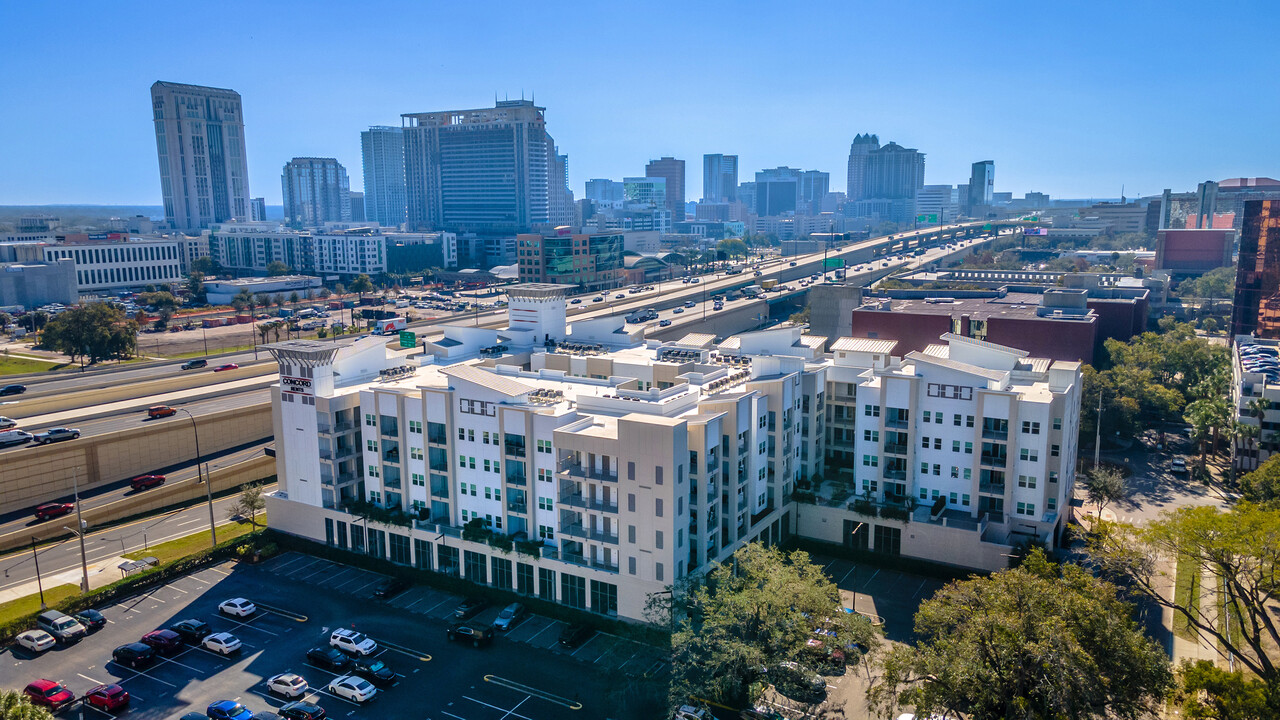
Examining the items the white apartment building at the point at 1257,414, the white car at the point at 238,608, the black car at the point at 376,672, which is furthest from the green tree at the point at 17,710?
the white apartment building at the point at 1257,414

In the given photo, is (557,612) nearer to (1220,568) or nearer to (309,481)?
(309,481)

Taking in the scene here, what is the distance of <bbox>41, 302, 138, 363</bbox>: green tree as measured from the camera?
116750 millimetres

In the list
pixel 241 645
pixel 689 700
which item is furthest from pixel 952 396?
pixel 241 645

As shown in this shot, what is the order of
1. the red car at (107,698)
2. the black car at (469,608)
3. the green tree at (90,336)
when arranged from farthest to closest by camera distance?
the green tree at (90,336) < the black car at (469,608) < the red car at (107,698)

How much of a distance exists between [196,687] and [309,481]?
2054cm

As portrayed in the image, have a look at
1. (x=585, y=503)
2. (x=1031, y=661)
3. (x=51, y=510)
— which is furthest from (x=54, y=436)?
(x=1031, y=661)

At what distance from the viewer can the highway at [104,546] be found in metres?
60.1

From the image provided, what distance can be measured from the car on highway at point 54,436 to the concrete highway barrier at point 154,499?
8.43m

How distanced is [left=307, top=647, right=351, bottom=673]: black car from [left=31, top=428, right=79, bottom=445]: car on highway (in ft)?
142

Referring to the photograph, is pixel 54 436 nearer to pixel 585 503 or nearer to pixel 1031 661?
pixel 585 503

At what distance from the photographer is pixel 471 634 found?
50.7 metres

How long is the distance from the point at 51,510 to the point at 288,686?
39.0m

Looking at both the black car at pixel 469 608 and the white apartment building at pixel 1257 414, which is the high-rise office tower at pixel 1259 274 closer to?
the white apartment building at pixel 1257 414

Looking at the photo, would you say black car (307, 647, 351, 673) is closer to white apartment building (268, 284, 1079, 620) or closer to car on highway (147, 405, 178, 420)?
white apartment building (268, 284, 1079, 620)
